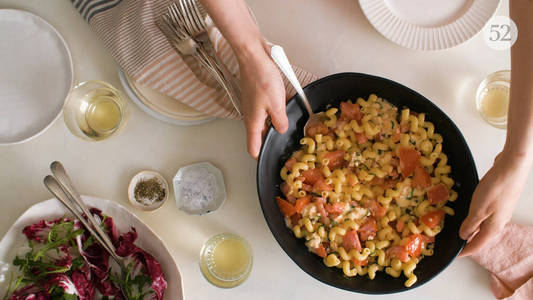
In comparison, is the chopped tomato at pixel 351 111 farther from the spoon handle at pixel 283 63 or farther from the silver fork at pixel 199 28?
the silver fork at pixel 199 28

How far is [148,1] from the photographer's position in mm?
1537

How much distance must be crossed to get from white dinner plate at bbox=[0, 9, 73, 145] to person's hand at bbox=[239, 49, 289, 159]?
0.72 meters

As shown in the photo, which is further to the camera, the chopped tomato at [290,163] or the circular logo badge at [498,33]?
the circular logo badge at [498,33]

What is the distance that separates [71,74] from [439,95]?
1333 mm

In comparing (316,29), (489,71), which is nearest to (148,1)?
(316,29)

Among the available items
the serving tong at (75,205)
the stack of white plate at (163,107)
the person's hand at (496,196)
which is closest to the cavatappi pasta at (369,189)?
the person's hand at (496,196)

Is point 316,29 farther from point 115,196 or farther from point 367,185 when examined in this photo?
point 115,196

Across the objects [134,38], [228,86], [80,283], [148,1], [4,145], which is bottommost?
[80,283]

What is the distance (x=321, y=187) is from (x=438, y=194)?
1.21 feet

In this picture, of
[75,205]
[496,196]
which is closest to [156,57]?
[75,205]

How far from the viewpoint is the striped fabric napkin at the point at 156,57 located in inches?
58.3

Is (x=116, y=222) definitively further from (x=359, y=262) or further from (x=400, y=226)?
(x=400, y=226)

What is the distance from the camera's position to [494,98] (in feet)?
5.04

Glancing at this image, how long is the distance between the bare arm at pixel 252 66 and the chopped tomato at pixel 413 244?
1.83 feet
